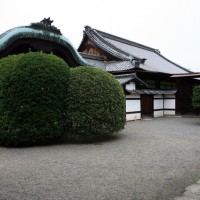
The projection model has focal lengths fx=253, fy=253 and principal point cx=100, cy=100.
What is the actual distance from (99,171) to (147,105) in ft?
48.5

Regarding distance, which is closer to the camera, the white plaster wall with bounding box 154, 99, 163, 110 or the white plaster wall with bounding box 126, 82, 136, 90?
the white plaster wall with bounding box 126, 82, 136, 90

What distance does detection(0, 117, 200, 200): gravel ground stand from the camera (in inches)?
163

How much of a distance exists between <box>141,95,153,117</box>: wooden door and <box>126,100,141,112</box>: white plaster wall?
103 centimetres

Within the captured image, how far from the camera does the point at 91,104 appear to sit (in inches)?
336

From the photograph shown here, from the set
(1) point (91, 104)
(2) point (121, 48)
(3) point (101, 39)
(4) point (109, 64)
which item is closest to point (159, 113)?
(4) point (109, 64)

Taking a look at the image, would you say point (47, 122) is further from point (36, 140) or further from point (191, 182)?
point (191, 182)

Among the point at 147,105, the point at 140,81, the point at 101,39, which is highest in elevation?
the point at 101,39

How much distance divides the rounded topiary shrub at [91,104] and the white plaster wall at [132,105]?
8119 millimetres

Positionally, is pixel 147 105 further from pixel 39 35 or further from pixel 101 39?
pixel 39 35

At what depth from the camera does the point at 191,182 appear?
15.5 feet

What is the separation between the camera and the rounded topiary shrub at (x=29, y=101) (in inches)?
306

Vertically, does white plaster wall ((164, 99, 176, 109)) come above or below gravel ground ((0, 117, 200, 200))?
above

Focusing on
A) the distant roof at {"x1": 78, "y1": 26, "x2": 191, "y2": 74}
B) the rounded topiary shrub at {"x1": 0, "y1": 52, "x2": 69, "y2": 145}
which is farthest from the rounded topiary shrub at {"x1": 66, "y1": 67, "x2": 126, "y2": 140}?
the distant roof at {"x1": 78, "y1": 26, "x2": 191, "y2": 74}

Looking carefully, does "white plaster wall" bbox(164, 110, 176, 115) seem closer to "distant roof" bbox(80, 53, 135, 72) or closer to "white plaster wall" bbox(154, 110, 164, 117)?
"white plaster wall" bbox(154, 110, 164, 117)
